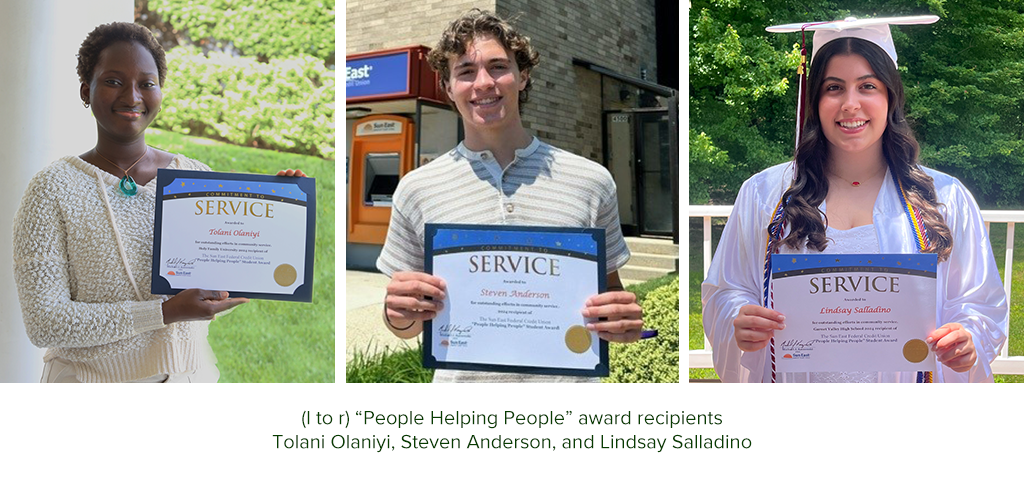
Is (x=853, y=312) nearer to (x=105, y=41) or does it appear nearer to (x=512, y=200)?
(x=512, y=200)

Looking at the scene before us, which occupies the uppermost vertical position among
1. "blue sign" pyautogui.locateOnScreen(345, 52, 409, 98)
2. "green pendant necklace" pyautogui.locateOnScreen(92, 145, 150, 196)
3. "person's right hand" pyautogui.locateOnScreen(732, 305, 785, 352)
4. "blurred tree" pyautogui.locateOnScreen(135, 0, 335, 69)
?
"blurred tree" pyautogui.locateOnScreen(135, 0, 335, 69)

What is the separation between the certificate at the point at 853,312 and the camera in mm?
2721

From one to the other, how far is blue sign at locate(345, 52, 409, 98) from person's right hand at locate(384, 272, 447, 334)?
2.46 feet

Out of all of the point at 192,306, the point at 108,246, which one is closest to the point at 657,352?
the point at 192,306

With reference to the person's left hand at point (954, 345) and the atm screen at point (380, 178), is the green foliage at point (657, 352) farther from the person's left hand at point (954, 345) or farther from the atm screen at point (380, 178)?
the atm screen at point (380, 178)

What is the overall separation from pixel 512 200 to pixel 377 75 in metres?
0.82

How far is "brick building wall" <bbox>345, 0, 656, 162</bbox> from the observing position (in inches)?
119

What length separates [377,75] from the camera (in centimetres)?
326

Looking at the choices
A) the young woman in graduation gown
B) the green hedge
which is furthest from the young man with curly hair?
the green hedge

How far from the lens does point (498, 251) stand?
288 centimetres

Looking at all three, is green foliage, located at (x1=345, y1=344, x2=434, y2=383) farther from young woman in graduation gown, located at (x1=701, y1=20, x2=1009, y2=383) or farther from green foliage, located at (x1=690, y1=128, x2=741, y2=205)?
green foliage, located at (x1=690, y1=128, x2=741, y2=205)

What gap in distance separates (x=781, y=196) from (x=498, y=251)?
0.98 m
